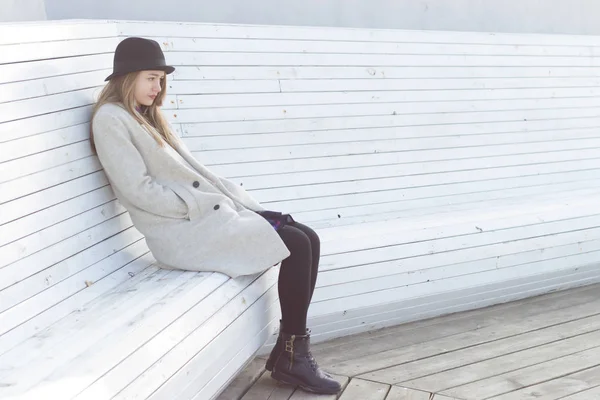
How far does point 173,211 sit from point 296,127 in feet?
3.87

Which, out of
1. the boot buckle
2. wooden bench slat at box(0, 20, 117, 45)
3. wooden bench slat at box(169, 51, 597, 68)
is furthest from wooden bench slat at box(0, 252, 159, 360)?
wooden bench slat at box(169, 51, 597, 68)

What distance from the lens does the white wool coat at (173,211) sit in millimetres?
2527

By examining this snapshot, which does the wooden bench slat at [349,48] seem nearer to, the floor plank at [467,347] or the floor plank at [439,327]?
the floor plank at [439,327]

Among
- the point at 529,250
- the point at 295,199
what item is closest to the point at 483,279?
the point at 529,250

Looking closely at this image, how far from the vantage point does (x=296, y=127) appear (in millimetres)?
3625

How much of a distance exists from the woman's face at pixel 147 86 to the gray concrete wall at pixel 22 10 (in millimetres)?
1197

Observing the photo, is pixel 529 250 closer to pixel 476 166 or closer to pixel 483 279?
pixel 483 279

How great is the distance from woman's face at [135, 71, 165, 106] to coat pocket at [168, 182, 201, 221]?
12.5 inches

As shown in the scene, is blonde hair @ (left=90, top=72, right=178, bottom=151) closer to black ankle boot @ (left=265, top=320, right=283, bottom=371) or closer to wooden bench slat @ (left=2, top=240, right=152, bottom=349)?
wooden bench slat @ (left=2, top=240, right=152, bottom=349)

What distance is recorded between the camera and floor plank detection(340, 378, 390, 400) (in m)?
2.76

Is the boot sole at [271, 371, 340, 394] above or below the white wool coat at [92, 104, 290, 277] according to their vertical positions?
below

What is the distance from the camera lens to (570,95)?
14.9ft

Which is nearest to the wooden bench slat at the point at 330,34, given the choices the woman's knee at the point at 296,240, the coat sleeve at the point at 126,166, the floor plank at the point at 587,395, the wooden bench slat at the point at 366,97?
the wooden bench slat at the point at 366,97

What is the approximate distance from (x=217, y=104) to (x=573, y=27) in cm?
282
